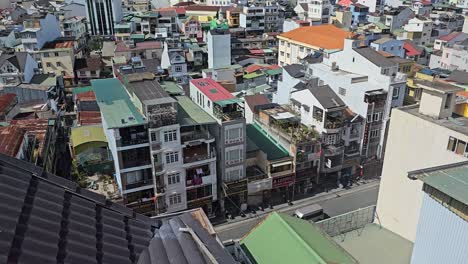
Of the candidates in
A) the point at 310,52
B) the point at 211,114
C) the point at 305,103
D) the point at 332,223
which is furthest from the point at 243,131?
the point at 310,52

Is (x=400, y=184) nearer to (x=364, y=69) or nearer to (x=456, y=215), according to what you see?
(x=456, y=215)

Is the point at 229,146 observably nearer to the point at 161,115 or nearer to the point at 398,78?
the point at 161,115

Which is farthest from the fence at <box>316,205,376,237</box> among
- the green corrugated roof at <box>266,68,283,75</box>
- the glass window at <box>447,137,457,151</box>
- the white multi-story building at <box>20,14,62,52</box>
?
the white multi-story building at <box>20,14,62,52</box>

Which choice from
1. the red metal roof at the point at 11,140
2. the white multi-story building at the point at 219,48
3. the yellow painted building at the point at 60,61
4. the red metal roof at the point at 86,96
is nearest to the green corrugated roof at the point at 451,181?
the red metal roof at the point at 11,140

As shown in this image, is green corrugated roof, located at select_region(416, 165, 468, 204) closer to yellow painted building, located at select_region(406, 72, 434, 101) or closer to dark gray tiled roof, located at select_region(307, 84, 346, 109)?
dark gray tiled roof, located at select_region(307, 84, 346, 109)

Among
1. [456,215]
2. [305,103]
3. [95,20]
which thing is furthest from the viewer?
[95,20]
